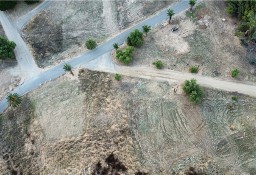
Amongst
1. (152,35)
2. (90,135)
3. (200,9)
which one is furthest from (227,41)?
(90,135)

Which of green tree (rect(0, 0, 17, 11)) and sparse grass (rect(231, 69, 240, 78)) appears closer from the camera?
sparse grass (rect(231, 69, 240, 78))

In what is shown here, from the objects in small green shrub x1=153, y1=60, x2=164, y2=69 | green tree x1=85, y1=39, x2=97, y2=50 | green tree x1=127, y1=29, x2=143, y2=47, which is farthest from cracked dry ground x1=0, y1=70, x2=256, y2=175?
green tree x1=127, y1=29, x2=143, y2=47

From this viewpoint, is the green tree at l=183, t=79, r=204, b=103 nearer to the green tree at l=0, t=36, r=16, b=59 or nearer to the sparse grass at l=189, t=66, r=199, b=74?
the sparse grass at l=189, t=66, r=199, b=74

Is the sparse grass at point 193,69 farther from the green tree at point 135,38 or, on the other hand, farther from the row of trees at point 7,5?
the row of trees at point 7,5

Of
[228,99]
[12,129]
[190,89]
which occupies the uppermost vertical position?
[12,129]

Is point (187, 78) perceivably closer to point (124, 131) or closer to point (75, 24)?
point (124, 131)

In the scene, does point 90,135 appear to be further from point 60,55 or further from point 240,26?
point 240,26
